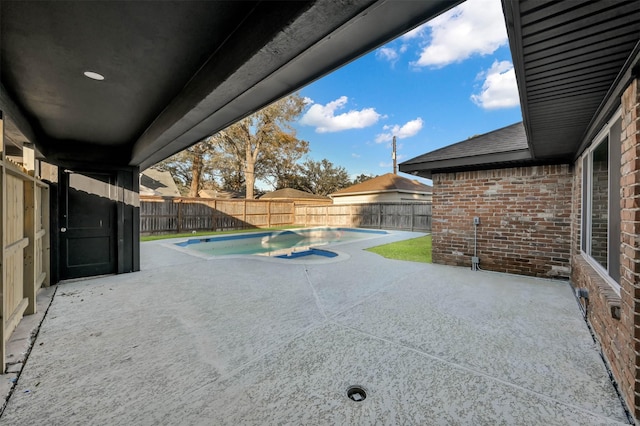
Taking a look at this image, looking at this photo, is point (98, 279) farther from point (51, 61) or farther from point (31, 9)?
point (31, 9)

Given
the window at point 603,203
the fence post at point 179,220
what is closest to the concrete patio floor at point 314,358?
the window at point 603,203

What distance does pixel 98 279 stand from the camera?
506cm

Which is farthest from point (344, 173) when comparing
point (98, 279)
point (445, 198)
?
point (98, 279)

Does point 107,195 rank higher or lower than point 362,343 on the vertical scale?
higher

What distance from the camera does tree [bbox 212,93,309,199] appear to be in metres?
19.0

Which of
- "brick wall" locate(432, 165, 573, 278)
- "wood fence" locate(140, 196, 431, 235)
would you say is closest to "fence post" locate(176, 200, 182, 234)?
"wood fence" locate(140, 196, 431, 235)

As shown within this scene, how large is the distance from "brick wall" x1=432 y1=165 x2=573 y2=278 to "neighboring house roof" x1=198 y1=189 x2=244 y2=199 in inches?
923

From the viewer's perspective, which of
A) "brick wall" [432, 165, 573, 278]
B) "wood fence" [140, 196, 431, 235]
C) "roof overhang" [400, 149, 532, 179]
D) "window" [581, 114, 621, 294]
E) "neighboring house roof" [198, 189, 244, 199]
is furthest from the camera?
"neighboring house roof" [198, 189, 244, 199]

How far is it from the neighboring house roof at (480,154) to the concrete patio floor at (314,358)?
230 centimetres

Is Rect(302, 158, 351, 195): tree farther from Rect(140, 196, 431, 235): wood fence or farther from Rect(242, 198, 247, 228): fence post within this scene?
Rect(242, 198, 247, 228): fence post

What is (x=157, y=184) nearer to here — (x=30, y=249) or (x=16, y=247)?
(x=30, y=249)

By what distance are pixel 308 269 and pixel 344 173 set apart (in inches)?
1247

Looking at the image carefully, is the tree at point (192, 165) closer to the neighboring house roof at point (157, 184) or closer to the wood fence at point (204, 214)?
the neighboring house roof at point (157, 184)

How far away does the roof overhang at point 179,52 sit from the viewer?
141 cm
